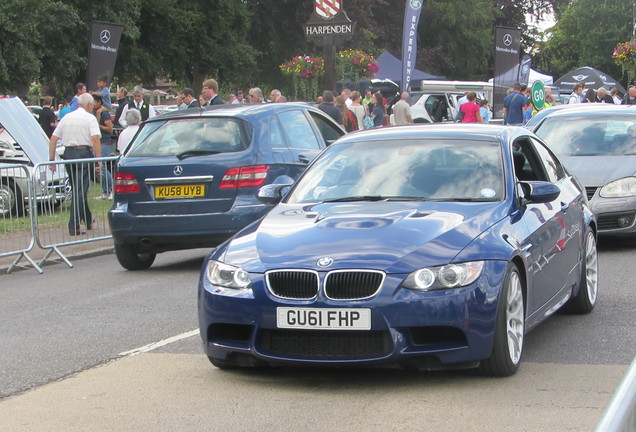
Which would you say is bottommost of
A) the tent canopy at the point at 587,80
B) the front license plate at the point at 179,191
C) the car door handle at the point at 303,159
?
the tent canopy at the point at 587,80

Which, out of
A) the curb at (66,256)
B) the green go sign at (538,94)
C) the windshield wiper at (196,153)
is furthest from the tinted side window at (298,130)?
the green go sign at (538,94)

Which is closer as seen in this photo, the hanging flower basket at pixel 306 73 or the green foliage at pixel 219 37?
the hanging flower basket at pixel 306 73

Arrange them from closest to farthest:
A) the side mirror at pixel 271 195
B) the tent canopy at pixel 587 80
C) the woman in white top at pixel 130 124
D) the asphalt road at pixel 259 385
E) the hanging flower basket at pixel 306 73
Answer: the asphalt road at pixel 259 385 < the side mirror at pixel 271 195 < the woman in white top at pixel 130 124 < the hanging flower basket at pixel 306 73 < the tent canopy at pixel 587 80

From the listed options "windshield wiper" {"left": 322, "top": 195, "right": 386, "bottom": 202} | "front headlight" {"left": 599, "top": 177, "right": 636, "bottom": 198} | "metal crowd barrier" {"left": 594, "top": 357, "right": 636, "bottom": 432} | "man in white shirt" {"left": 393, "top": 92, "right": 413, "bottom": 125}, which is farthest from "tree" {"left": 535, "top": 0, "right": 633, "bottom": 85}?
"metal crowd barrier" {"left": 594, "top": 357, "right": 636, "bottom": 432}

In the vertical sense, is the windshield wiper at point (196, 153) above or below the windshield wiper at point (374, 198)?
below

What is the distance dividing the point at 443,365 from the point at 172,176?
5.93 meters

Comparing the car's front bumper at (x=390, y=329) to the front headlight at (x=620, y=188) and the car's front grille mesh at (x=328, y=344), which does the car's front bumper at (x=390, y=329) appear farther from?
the front headlight at (x=620, y=188)

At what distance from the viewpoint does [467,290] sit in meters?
5.75

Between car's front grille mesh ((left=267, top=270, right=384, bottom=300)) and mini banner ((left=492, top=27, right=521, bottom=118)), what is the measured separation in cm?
2475

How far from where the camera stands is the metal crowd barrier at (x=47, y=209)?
12680 mm

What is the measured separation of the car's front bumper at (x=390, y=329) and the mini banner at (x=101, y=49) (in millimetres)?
16831

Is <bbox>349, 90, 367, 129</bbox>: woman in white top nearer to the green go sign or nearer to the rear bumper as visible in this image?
the green go sign

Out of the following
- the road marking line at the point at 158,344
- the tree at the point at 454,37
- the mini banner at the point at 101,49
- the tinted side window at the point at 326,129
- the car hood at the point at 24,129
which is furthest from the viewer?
the tree at the point at 454,37

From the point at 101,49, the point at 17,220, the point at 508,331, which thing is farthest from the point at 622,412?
the point at 101,49
